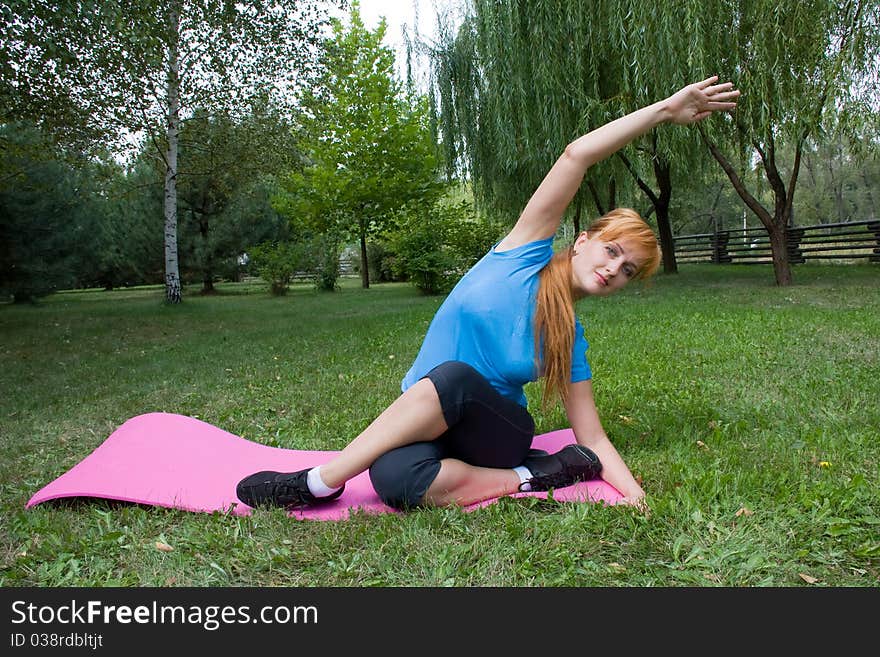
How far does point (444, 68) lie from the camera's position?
11.4 metres

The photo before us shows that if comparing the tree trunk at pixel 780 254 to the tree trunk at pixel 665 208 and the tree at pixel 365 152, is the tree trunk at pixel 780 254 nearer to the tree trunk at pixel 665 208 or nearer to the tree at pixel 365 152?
the tree trunk at pixel 665 208

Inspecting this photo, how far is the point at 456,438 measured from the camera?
2312mm

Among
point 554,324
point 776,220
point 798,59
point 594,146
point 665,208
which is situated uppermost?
point 798,59

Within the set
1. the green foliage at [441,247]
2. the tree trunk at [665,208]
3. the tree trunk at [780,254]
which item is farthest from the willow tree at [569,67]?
the green foliage at [441,247]

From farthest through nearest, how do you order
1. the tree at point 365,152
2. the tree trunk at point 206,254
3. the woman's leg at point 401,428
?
the tree trunk at point 206,254
the tree at point 365,152
the woman's leg at point 401,428

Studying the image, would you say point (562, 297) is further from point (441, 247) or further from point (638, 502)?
point (441, 247)

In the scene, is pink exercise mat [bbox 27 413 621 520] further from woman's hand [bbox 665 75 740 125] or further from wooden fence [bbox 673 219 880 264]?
wooden fence [bbox 673 219 880 264]

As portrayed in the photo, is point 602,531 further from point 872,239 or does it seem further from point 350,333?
point 872,239

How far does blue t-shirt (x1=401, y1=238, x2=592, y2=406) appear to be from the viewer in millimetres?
2342

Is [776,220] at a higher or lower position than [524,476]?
higher

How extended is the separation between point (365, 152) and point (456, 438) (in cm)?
1843

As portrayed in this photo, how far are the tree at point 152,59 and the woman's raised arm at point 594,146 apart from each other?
579 centimetres

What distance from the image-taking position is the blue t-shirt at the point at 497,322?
2.34 meters

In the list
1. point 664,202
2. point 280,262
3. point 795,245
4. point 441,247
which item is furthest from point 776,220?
point 280,262
